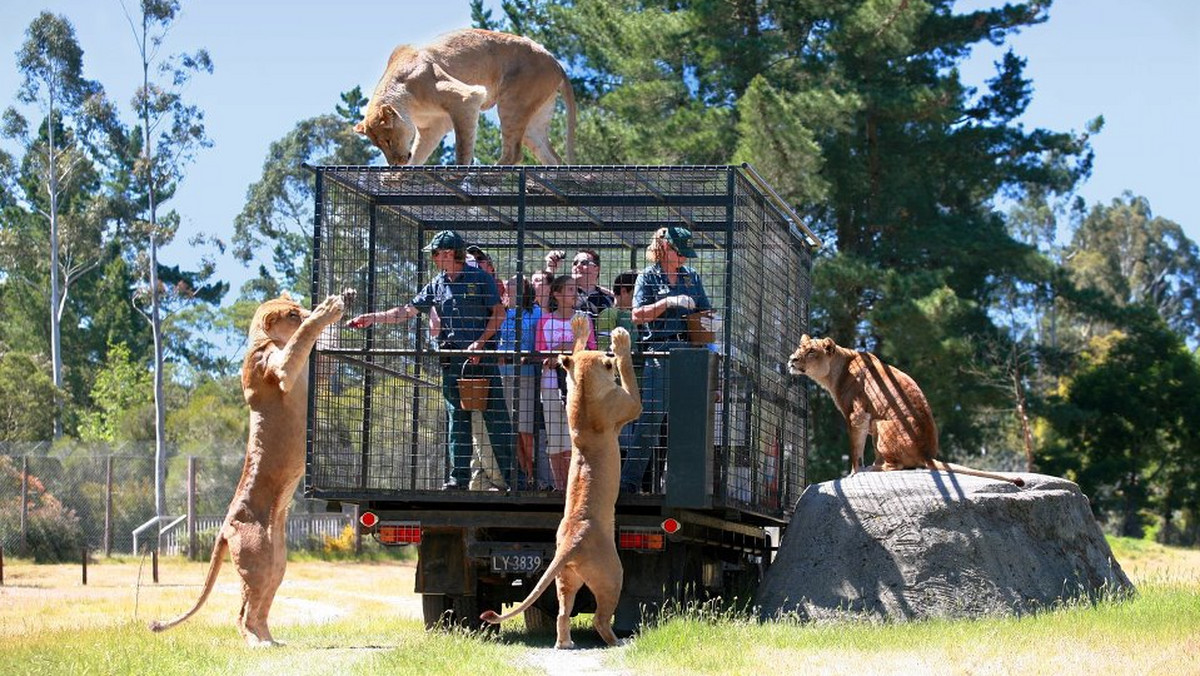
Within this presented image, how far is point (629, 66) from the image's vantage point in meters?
28.0

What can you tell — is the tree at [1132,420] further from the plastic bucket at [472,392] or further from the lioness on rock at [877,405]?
A: the plastic bucket at [472,392]

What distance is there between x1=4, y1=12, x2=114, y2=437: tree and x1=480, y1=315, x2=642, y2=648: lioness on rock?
44.7m

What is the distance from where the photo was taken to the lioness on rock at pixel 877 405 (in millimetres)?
11953

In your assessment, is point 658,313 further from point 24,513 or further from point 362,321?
point 24,513

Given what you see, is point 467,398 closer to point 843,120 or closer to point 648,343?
point 648,343

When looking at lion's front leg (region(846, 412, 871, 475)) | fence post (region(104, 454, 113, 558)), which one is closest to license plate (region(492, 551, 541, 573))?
lion's front leg (region(846, 412, 871, 475))

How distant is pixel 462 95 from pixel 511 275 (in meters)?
1.38

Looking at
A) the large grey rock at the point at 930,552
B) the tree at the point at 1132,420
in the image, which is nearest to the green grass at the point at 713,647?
the large grey rock at the point at 930,552

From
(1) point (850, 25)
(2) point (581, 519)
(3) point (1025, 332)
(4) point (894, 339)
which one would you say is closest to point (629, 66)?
(1) point (850, 25)

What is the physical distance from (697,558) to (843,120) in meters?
16.0

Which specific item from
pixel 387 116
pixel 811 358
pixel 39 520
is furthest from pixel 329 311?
pixel 39 520

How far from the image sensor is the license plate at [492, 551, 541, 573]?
10461 millimetres

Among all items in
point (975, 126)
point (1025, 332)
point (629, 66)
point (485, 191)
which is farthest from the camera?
point (1025, 332)

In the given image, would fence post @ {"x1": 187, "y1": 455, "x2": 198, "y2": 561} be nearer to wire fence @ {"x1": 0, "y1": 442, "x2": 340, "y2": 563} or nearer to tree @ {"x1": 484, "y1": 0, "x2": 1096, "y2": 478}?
wire fence @ {"x1": 0, "y1": 442, "x2": 340, "y2": 563}
